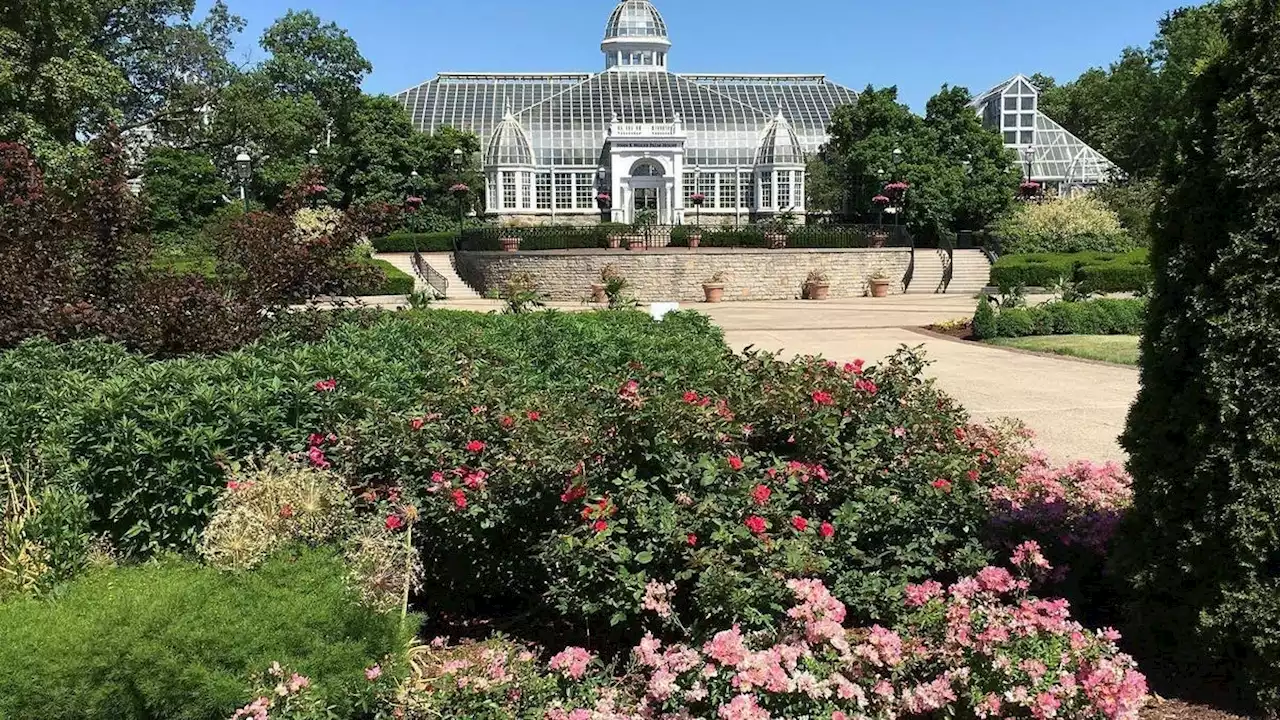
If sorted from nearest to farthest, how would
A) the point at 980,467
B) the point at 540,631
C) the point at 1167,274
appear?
the point at 1167,274, the point at 540,631, the point at 980,467

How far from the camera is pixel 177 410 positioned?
4238mm

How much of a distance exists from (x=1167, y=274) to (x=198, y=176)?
3963cm

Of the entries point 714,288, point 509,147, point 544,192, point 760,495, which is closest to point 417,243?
point 509,147

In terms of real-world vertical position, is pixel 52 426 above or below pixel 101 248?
below

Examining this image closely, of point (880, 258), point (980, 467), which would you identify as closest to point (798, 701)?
point (980, 467)

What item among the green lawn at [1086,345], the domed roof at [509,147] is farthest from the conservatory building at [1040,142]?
the green lawn at [1086,345]

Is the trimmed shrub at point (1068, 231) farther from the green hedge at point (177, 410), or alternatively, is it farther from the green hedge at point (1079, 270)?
the green hedge at point (177, 410)

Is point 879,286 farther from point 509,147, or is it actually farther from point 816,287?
point 509,147

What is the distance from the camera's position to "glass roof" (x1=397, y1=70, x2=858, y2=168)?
150ft

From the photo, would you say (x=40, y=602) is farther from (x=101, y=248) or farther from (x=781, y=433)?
(x=101, y=248)

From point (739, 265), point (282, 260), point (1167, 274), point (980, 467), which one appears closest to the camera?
point (1167, 274)

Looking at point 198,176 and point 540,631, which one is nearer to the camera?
point 540,631

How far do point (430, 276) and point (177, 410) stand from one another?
88.3 feet

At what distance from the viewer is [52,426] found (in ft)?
14.2
